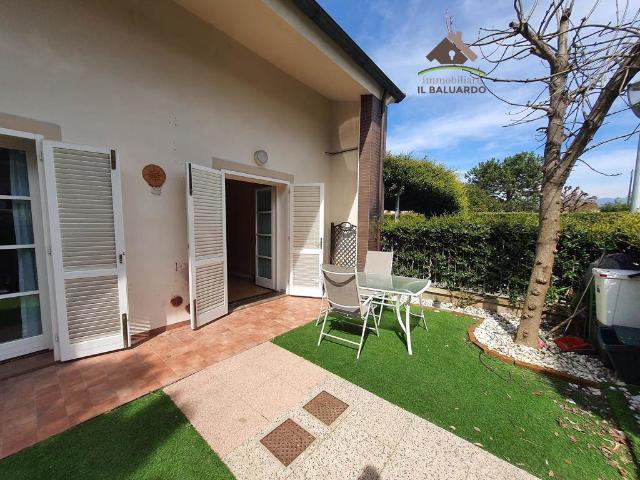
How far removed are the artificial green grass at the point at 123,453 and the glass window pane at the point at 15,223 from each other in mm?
2234

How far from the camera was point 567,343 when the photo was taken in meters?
3.28

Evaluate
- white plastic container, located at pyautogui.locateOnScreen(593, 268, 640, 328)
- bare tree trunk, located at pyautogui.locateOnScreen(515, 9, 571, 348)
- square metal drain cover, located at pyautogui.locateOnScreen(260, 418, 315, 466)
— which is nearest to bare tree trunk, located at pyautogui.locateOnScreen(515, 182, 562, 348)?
bare tree trunk, located at pyautogui.locateOnScreen(515, 9, 571, 348)

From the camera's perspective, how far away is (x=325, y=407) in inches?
88.1

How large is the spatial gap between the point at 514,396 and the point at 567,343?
1.59 meters

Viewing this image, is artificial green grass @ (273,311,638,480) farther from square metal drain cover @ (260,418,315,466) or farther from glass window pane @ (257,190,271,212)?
glass window pane @ (257,190,271,212)

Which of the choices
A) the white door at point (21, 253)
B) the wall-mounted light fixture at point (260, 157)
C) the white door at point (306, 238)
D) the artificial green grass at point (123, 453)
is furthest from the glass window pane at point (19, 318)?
the white door at point (306, 238)

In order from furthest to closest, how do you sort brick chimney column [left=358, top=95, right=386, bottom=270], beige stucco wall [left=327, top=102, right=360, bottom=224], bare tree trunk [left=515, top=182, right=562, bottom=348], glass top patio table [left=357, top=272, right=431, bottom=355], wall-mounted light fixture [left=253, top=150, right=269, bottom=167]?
beige stucco wall [left=327, top=102, right=360, bottom=224]
brick chimney column [left=358, top=95, right=386, bottom=270]
wall-mounted light fixture [left=253, top=150, right=269, bottom=167]
glass top patio table [left=357, top=272, right=431, bottom=355]
bare tree trunk [left=515, top=182, right=562, bottom=348]

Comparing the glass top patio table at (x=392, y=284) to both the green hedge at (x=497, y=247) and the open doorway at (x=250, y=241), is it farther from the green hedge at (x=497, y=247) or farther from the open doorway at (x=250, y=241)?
the open doorway at (x=250, y=241)

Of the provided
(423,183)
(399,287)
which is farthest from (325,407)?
(423,183)

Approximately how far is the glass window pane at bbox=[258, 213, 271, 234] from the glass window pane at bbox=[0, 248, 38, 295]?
3.68 m

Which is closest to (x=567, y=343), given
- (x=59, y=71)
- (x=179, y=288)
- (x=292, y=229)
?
(x=292, y=229)

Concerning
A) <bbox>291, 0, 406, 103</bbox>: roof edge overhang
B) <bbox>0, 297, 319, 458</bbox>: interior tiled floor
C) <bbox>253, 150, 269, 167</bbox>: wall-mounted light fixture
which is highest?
<bbox>291, 0, 406, 103</bbox>: roof edge overhang

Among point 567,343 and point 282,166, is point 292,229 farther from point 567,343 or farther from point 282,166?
point 567,343

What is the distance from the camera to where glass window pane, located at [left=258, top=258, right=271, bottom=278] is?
6055 mm
